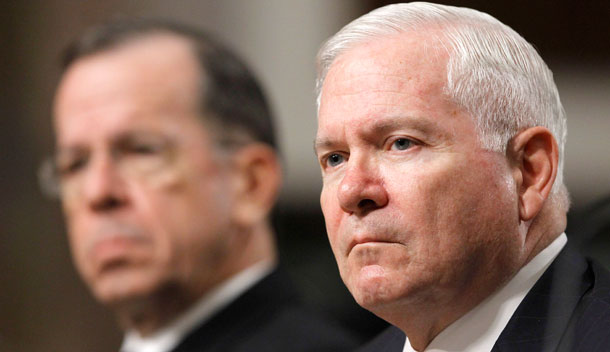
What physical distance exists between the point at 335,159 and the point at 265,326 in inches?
37.4

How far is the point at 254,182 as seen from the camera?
248cm

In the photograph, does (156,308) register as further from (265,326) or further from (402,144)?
(402,144)

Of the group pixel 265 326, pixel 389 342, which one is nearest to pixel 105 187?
pixel 265 326

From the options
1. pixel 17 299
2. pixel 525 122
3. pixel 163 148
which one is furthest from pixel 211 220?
pixel 525 122

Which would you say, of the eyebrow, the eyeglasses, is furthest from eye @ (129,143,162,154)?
the eyebrow

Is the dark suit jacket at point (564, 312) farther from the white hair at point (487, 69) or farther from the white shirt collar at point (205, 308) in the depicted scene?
the white shirt collar at point (205, 308)

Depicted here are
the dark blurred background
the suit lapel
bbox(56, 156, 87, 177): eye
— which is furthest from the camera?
bbox(56, 156, 87, 177): eye

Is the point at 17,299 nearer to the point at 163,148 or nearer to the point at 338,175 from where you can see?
the point at 163,148

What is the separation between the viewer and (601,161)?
172cm

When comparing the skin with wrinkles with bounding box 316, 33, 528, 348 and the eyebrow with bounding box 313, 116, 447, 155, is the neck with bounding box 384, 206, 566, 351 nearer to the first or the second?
the skin with wrinkles with bounding box 316, 33, 528, 348

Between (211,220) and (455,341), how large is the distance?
3.74 ft

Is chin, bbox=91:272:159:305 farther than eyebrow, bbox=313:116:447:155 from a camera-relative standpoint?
Yes

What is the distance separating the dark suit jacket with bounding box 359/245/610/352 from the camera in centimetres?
128

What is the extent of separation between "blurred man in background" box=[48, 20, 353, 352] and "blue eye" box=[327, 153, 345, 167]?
94 cm
